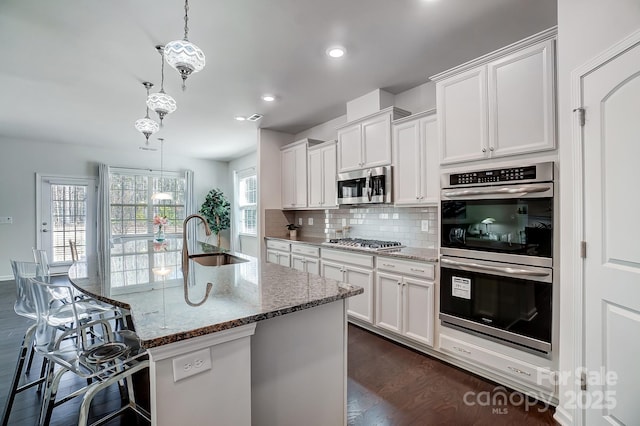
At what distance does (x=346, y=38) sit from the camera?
2430 millimetres

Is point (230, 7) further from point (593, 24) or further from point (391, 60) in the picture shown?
point (593, 24)

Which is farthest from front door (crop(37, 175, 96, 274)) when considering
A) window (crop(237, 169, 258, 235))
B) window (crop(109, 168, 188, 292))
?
window (crop(237, 169, 258, 235))

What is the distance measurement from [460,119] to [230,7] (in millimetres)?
1903

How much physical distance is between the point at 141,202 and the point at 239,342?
7.07m

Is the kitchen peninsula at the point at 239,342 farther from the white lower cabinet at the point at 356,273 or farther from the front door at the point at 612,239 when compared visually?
the white lower cabinet at the point at 356,273

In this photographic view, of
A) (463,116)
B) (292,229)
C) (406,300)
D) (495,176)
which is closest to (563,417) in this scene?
(406,300)

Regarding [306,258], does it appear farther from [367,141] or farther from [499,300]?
[499,300]

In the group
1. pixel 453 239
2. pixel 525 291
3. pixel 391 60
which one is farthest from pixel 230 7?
pixel 525 291

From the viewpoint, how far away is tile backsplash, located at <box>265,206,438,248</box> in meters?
3.29

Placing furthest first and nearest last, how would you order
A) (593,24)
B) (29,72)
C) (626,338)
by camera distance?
(29,72)
(593,24)
(626,338)

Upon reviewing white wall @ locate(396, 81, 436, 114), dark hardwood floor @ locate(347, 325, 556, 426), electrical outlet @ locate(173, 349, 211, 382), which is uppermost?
white wall @ locate(396, 81, 436, 114)

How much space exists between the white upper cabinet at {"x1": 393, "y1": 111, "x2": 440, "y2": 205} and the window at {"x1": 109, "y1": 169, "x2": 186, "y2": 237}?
19.8 feet

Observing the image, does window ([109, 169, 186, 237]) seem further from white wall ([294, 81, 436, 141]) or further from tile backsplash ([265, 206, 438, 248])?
white wall ([294, 81, 436, 141])

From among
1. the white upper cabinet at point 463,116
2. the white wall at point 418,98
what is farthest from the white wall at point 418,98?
the white upper cabinet at point 463,116
